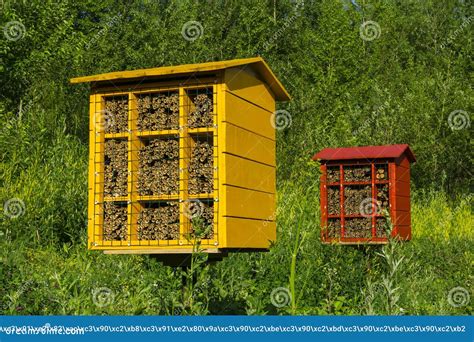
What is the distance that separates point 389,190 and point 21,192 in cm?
613

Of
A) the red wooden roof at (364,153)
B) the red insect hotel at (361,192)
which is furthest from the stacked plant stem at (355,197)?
the red wooden roof at (364,153)

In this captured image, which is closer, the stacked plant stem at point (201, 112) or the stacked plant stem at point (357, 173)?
the stacked plant stem at point (201, 112)

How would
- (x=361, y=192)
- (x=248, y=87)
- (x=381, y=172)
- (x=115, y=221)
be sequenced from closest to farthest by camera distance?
(x=115, y=221), (x=248, y=87), (x=381, y=172), (x=361, y=192)

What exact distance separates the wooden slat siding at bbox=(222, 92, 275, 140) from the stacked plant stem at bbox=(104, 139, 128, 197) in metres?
0.97

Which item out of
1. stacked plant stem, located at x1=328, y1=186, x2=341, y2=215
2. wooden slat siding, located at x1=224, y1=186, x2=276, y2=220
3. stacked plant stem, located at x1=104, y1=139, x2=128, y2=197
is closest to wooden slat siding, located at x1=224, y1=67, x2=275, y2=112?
wooden slat siding, located at x1=224, y1=186, x2=276, y2=220

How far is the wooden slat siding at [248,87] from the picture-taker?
21.0ft

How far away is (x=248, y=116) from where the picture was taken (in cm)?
677

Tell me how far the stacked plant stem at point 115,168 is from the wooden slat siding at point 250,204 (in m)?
0.96

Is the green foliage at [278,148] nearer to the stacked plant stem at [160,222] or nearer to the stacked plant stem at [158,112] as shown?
the stacked plant stem at [160,222]

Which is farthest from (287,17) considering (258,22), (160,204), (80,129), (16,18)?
(160,204)

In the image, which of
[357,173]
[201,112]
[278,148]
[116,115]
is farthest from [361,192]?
[278,148]

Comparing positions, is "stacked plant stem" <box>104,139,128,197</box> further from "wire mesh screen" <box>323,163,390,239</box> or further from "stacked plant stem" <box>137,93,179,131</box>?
"wire mesh screen" <box>323,163,390,239</box>

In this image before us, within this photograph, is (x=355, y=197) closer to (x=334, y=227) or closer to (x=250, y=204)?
(x=334, y=227)

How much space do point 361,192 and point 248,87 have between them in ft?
14.3
